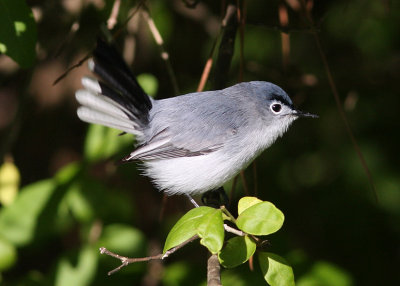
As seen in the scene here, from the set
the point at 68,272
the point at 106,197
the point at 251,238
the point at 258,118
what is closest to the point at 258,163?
the point at 258,118

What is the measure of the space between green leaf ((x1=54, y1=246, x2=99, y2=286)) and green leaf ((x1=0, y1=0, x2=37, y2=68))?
73 centimetres

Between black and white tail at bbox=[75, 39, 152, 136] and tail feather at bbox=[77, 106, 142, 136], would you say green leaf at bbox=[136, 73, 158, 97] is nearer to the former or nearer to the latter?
black and white tail at bbox=[75, 39, 152, 136]

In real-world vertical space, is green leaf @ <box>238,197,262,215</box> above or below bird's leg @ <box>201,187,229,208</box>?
above

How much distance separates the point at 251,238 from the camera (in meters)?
1.39

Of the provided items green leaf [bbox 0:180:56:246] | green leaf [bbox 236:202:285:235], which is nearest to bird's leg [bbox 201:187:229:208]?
green leaf [bbox 0:180:56:246]

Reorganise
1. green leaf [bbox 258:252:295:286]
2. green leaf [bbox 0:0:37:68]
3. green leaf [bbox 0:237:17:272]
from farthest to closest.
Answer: green leaf [bbox 0:237:17:272] → green leaf [bbox 0:0:37:68] → green leaf [bbox 258:252:295:286]

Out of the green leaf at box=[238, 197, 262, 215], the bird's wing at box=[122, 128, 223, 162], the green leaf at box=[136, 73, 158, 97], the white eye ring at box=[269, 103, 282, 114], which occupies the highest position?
the green leaf at box=[238, 197, 262, 215]

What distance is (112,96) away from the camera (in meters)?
2.28

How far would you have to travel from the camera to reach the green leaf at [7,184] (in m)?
2.24

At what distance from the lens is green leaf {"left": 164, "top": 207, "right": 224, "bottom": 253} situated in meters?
1.25

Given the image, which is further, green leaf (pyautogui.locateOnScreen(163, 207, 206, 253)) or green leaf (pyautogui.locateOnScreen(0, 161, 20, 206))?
green leaf (pyautogui.locateOnScreen(0, 161, 20, 206))

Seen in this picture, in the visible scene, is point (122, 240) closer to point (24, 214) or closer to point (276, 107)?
point (24, 214)

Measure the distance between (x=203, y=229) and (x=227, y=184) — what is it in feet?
5.34

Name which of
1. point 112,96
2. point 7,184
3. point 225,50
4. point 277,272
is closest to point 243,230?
point 277,272
